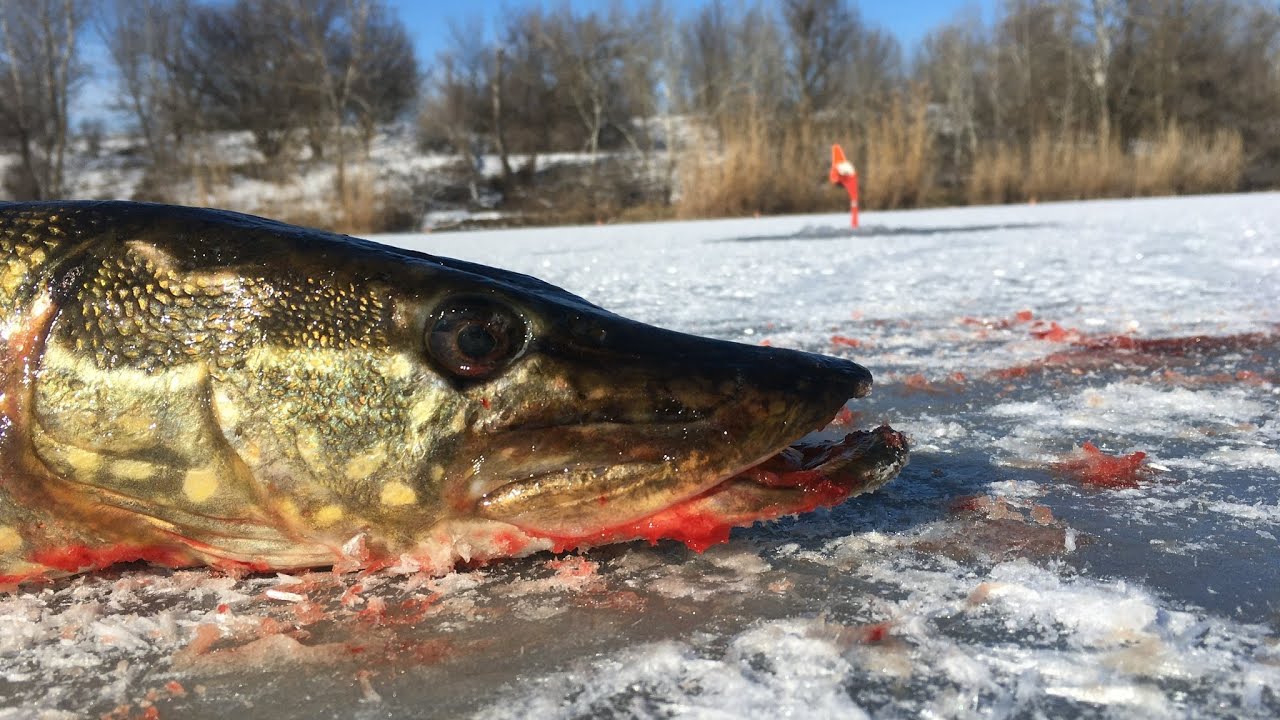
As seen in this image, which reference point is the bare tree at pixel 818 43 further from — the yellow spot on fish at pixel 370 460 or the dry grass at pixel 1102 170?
the yellow spot on fish at pixel 370 460

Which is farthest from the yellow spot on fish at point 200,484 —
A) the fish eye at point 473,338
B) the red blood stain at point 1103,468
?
the red blood stain at point 1103,468

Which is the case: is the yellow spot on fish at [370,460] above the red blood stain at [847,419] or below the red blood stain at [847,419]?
above

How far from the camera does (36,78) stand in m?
22.9

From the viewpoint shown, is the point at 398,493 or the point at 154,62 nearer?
the point at 398,493

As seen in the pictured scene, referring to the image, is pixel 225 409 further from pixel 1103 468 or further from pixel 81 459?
pixel 1103 468

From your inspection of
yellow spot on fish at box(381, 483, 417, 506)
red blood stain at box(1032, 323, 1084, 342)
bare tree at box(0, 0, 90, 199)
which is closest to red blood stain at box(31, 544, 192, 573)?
yellow spot on fish at box(381, 483, 417, 506)

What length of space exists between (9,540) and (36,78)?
2810cm

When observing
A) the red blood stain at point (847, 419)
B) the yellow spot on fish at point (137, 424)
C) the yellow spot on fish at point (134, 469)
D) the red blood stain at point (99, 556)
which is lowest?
the red blood stain at point (847, 419)

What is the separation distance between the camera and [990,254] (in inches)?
254

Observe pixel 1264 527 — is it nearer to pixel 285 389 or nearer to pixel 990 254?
pixel 285 389

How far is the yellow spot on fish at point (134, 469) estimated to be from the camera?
112cm

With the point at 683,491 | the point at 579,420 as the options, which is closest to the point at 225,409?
the point at 579,420

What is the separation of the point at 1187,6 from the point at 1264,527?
3371 cm

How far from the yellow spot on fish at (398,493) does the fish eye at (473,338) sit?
166mm
